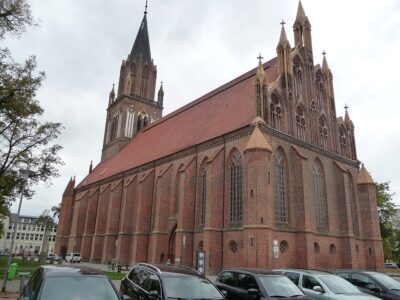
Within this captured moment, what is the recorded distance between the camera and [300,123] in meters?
25.4

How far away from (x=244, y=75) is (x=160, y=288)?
26.5 m

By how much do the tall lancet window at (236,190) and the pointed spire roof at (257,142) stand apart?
2.29 metres

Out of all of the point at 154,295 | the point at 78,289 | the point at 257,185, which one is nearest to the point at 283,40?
the point at 257,185

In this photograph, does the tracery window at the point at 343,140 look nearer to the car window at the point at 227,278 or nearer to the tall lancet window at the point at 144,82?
the car window at the point at 227,278

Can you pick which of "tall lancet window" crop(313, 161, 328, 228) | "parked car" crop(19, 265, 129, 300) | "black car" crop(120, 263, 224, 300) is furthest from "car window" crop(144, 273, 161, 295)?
"tall lancet window" crop(313, 161, 328, 228)

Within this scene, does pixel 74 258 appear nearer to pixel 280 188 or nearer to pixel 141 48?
pixel 280 188

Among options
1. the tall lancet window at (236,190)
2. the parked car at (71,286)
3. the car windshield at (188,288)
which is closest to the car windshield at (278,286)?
the car windshield at (188,288)

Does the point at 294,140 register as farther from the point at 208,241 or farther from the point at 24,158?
the point at 24,158

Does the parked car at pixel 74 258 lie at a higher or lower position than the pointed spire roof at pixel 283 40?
lower

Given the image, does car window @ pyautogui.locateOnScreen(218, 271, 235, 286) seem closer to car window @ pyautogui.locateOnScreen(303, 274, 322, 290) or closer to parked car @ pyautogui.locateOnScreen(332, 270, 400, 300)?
car window @ pyautogui.locateOnScreen(303, 274, 322, 290)

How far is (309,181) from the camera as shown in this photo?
23.5 meters

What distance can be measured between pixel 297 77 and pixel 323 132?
4777 millimetres

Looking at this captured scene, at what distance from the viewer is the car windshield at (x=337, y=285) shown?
9406 mm

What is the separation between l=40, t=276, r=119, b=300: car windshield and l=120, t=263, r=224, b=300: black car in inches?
44.5
